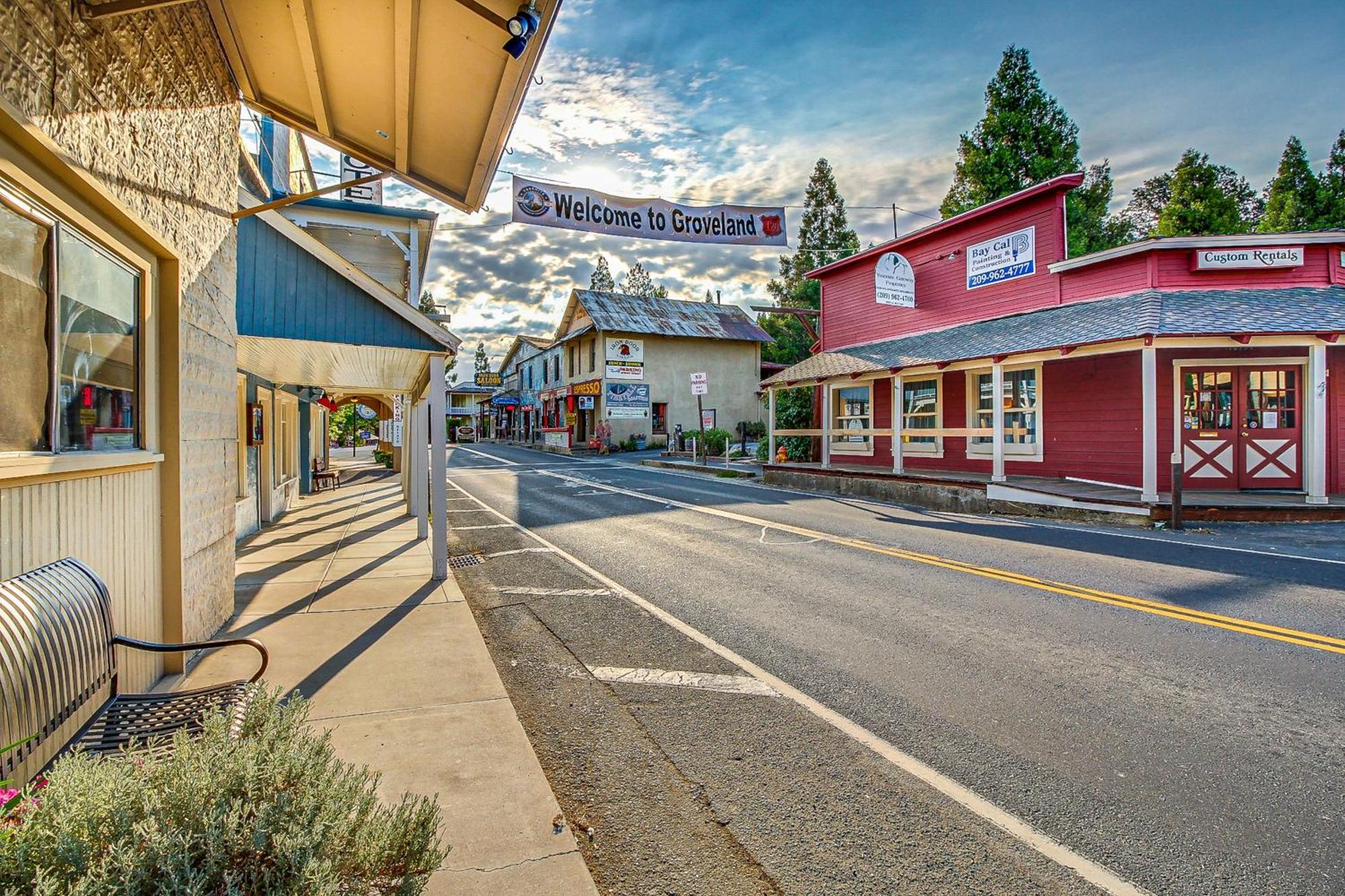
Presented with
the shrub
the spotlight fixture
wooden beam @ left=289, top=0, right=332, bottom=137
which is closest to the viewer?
the shrub

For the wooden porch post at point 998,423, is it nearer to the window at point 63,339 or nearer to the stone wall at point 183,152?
the stone wall at point 183,152

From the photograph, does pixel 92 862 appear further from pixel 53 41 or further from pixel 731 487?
pixel 731 487

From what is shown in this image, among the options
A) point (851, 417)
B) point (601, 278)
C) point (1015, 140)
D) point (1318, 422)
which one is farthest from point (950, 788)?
point (601, 278)

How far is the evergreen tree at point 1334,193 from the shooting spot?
3369 centimetres

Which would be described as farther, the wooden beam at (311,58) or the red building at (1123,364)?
the red building at (1123,364)

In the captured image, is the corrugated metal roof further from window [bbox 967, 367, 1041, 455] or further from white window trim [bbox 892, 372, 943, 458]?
window [bbox 967, 367, 1041, 455]

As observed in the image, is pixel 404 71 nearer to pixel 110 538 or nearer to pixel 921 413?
pixel 110 538

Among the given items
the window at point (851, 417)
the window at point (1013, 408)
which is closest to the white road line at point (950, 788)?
the window at point (1013, 408)

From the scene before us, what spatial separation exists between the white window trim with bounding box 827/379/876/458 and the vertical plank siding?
696 inches

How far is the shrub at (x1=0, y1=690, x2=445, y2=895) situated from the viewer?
158 cm

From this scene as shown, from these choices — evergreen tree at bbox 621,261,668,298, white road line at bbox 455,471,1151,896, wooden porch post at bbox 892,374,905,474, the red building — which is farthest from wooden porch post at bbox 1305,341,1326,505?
evergreen tree at bbox 621,261,668,298

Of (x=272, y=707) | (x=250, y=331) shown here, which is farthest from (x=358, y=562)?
(x=272, y=707)

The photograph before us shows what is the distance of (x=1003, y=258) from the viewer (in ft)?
57.8

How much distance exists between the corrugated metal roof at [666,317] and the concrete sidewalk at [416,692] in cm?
3001
